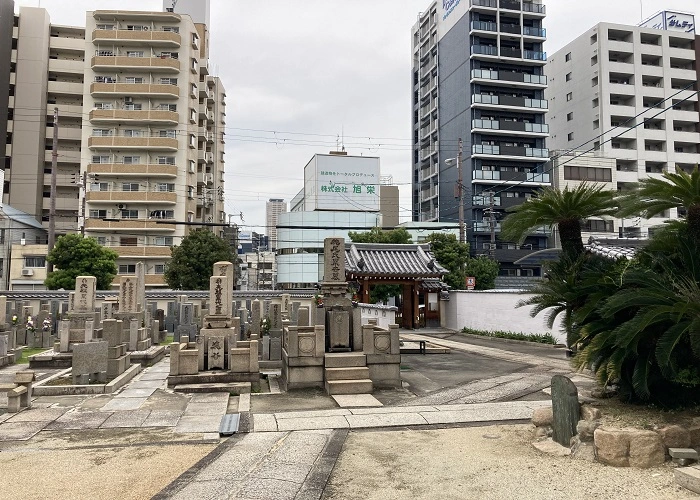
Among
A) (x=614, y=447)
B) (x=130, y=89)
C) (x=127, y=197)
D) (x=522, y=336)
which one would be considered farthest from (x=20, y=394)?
(x=130, y=89)

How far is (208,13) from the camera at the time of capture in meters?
61.8

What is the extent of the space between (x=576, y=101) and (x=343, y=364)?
54825 mm

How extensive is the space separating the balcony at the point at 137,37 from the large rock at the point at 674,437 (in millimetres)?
53662

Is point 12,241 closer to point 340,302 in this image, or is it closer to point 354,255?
point 354,255

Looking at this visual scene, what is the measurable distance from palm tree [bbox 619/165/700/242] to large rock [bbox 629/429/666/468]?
10.7 feet

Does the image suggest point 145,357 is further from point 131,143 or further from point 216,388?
point 131,143

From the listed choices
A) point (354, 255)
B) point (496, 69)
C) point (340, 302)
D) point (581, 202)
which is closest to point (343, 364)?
point (340, 302)

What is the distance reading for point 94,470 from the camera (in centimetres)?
717

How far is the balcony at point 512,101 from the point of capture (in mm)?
53906

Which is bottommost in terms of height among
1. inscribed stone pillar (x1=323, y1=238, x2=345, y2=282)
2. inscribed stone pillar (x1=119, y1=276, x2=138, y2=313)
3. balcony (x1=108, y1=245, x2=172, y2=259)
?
inscribed stone pillar (x1=119, y1=276, x2=138, y2=313)

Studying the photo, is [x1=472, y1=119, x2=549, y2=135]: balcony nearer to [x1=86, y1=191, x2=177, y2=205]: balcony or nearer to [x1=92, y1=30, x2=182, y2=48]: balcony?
[x1=92, y1=30, x2=182, y2=48]: balcony

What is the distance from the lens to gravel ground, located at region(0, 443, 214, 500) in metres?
6.39

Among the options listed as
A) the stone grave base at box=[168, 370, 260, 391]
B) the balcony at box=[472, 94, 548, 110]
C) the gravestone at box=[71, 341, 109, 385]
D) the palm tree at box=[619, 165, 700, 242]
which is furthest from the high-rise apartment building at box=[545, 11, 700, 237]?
the gravestone at box=[71, 341, 109, 385]

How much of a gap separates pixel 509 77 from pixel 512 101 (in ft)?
8.42
